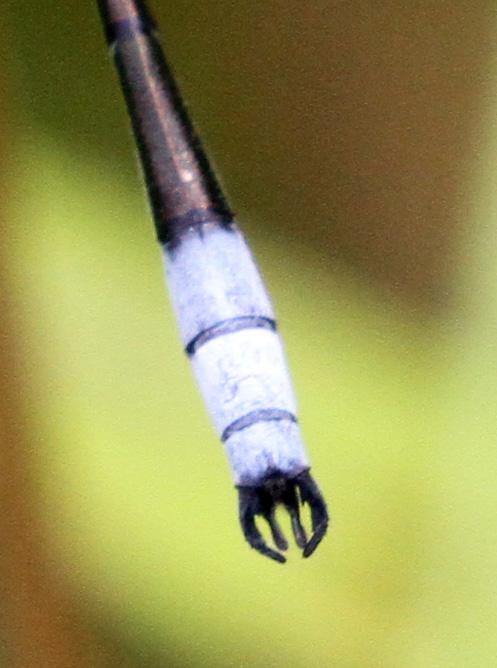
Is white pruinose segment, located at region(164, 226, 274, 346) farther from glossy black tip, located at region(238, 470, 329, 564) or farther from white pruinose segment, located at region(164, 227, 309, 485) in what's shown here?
glossy black tip, located at region(238, 470, 329, 564)

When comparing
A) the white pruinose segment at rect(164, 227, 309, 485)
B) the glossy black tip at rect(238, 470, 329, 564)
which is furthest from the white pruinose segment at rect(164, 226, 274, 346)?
the glossy black tip at rect(238, 470, 329, 564)

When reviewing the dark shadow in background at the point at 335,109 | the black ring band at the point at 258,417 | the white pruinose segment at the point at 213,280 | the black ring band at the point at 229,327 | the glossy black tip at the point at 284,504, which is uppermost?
the dark shadow in background at the point at 335,109

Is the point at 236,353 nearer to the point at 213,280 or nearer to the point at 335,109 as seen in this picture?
the point at 213,280

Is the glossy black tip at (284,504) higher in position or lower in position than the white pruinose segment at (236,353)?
lower

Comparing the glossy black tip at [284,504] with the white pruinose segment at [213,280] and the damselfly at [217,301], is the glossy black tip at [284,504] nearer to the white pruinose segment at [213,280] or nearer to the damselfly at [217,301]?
Result: the damselfly at [217,301]

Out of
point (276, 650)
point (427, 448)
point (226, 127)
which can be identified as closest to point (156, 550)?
point (276, 650)

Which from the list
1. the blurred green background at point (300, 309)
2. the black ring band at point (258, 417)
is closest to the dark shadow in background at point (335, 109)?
the blurred green background at point (300, 309)

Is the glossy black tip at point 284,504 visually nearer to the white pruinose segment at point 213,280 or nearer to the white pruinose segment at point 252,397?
the white pruinose segment at point 252,397
